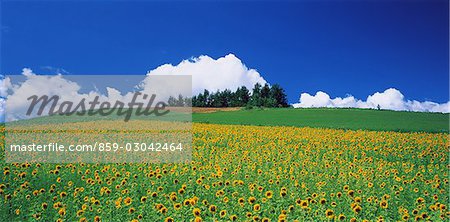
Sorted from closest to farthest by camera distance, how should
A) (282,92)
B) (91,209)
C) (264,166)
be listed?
(91,209)
(264,166)
(282,92)

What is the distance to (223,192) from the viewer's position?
674cm

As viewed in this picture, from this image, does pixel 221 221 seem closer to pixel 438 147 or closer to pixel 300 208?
pixel 300 208

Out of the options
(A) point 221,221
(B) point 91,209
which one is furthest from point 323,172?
(B) point 91,209

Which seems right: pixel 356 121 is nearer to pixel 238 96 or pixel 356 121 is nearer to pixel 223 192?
pixel 223 192

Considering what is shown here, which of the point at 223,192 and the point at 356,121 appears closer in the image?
the point at 223,192

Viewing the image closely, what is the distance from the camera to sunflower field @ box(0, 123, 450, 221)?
5934 mm

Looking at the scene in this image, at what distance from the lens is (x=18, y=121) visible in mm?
34625

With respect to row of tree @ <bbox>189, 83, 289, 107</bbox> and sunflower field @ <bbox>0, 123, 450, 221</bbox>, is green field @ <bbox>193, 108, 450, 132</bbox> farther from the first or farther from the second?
row of tree @ <bbox>189, 83, 289, 107</bbox>

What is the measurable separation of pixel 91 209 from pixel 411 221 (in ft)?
17.8

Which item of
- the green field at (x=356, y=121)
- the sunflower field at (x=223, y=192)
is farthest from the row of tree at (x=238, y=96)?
the sunflower field at (x=223, y=192)

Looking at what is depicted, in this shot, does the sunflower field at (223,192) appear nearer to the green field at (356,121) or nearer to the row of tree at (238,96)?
the green field at (356,121)

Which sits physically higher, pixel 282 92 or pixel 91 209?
pixel 282 92

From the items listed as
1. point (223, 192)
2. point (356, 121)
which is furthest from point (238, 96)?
point (223, 192)

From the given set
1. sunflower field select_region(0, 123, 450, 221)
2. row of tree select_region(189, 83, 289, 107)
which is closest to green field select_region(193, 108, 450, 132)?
sunflower field select_region(0, 123, 450, 221)
